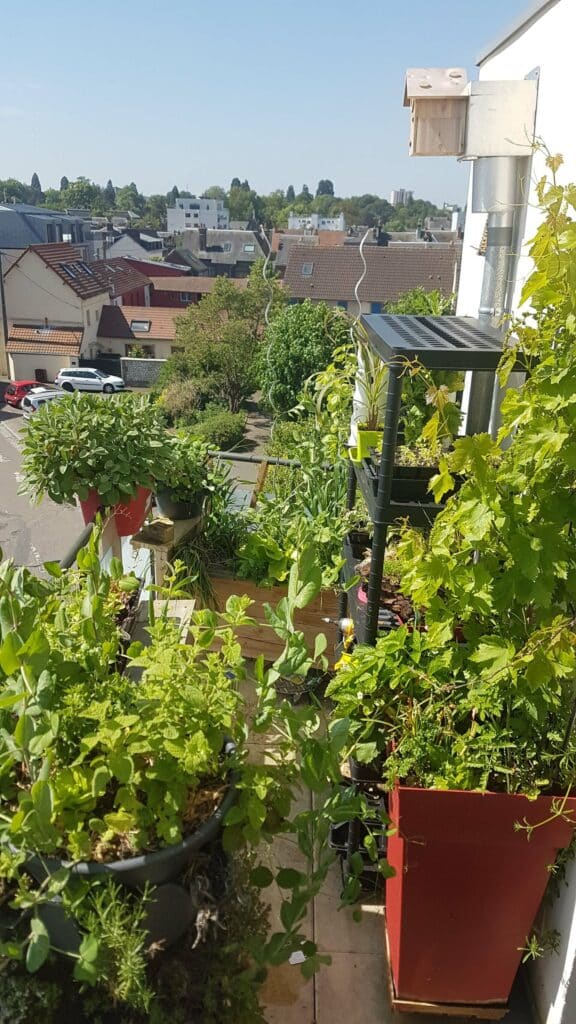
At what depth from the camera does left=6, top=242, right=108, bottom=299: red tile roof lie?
25.8m

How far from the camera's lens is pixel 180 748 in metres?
1.03

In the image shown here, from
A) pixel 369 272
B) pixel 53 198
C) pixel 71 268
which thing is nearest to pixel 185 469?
pixel 71 268

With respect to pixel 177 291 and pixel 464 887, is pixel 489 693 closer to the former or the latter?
pixel 464 887

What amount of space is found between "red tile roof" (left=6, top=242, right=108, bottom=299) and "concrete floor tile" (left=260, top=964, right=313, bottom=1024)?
2704 centimetres

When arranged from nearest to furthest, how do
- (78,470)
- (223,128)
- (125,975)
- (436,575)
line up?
(125,975) < (436,575) < (78,470) < (223,128)

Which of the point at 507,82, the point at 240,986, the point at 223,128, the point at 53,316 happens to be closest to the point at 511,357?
the point at 507,82

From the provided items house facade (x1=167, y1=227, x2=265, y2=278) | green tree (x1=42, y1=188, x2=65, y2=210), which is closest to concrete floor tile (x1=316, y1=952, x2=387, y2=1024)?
house facade (x1=167, y1=227, x2=265, y2=278)

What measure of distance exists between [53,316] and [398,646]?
2758 centimetres

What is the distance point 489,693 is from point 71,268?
2894cm

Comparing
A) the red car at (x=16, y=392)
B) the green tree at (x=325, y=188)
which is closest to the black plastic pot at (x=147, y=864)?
the red car at (x=16, y=392)

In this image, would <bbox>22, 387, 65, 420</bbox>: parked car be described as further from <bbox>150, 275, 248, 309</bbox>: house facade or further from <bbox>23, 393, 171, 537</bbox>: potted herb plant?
<bbox>23, 393, 171, 537</bbox>: potted herb plant

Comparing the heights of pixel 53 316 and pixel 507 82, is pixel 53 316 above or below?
below

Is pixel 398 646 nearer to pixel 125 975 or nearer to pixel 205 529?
pixel 125 975

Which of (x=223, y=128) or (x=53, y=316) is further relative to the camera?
(x=223, y=128)
